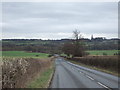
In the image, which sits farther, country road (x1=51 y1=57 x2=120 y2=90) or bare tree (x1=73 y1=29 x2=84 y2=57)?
bare tree (x1=73 y1=29 x2=84 y2=57)

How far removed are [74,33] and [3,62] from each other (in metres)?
81.6

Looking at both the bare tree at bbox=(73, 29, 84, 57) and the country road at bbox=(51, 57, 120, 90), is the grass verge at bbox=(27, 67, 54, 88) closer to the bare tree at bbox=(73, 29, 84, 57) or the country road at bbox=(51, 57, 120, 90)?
the country road at bbox=(51, 57, 120, 90)

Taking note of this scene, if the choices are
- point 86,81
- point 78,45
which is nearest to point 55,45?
point 78,45

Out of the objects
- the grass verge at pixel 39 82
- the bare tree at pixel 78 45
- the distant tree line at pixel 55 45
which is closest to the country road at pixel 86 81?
the grass verge at pixel 39 82

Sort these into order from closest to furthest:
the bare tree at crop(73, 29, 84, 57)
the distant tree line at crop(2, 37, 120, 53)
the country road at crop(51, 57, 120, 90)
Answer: the country road at crop(51, 57, 120, 90) < the distant tree line at crop(2, 37, 120, 53) < the bare tree at crop(73, 29, 84, 57)

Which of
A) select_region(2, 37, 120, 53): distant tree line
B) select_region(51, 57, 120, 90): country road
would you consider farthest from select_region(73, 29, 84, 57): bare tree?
select_region(51, 57, 120, 90): country road

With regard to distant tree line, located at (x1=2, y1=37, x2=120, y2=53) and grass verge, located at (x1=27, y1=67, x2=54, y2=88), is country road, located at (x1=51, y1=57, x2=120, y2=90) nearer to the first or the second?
grass verge, located at (x1=27, y1=67, x2=54, y2=88)

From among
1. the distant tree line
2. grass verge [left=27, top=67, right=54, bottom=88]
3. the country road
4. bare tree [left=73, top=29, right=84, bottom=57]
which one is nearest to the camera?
grass verge [left=27, top=67, right=54, bottom=88]

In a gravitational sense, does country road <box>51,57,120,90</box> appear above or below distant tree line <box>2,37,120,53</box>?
below

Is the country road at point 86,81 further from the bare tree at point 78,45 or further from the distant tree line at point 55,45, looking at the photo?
the bare tree at point 78,45

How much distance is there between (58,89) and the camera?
14.7m

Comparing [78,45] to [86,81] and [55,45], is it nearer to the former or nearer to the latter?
[86,81]

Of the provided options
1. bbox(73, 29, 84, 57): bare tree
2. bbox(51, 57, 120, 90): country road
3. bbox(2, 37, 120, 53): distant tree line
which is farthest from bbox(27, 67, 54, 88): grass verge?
bbox(73, 29, 84, 57): bare tree

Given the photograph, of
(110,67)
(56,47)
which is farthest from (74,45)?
(56,47)
